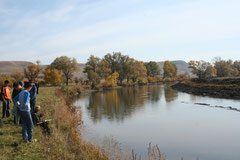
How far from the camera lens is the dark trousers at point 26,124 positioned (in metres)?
7.10

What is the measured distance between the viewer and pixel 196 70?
96.4m

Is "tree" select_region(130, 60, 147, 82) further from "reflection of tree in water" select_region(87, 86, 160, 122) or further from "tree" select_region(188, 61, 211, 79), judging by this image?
"reflection of tree in water" select_region(87, 86, 160, 122)

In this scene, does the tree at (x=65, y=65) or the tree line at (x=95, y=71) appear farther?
the tree at (x=65, y=65)

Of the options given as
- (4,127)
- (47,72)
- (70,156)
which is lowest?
(70,156)

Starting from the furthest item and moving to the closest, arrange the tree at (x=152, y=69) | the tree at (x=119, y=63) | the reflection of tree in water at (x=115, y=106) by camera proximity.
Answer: the tree at (x=152, y=69)
the tree at (x=119, y=63)
the reflection of tree in water at (x=115, y=106)

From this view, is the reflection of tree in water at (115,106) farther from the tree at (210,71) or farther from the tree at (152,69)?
the tree at (152,69)

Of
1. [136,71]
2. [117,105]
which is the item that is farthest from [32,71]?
[117,105]

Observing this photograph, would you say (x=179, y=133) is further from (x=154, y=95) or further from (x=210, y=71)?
(x=210, y=71)

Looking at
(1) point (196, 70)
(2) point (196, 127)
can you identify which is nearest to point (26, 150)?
(2) point (196, 127)

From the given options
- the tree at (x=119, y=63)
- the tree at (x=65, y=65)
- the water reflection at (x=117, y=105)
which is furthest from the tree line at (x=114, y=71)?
the water reflection at (x=117, y=105)

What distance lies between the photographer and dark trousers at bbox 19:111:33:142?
7096mm

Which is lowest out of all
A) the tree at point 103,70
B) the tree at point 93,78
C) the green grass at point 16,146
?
the green grass at point 16,146

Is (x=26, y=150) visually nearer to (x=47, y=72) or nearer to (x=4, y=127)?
(x=4, y=127)

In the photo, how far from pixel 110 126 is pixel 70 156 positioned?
28.4ft
